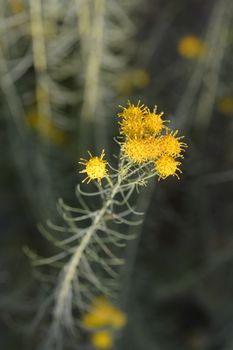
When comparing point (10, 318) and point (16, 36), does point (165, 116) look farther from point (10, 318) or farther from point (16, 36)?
point (10, 318)

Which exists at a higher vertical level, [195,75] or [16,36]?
[16,36]

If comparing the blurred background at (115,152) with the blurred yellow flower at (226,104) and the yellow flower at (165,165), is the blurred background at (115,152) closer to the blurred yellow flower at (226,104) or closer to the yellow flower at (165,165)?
the blurred yellow flower at (226,104)

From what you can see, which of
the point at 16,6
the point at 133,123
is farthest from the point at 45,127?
the point at 133,123

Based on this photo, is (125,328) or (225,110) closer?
(125,328)

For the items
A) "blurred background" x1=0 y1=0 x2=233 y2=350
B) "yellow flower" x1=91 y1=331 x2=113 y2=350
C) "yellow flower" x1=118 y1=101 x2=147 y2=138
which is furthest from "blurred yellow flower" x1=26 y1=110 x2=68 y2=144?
"yellow flower" x1=118 y1=101 x2=147 y2=138

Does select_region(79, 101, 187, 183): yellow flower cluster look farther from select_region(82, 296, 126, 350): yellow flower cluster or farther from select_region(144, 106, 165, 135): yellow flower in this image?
select_region(82, 296, 126, 350): yellow flower cluster

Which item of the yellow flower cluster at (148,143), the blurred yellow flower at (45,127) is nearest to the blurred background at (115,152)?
the blurred yellow flower at (45,127)

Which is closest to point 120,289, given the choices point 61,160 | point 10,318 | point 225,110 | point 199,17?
point 10,318

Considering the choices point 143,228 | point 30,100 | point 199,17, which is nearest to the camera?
point 143,228
